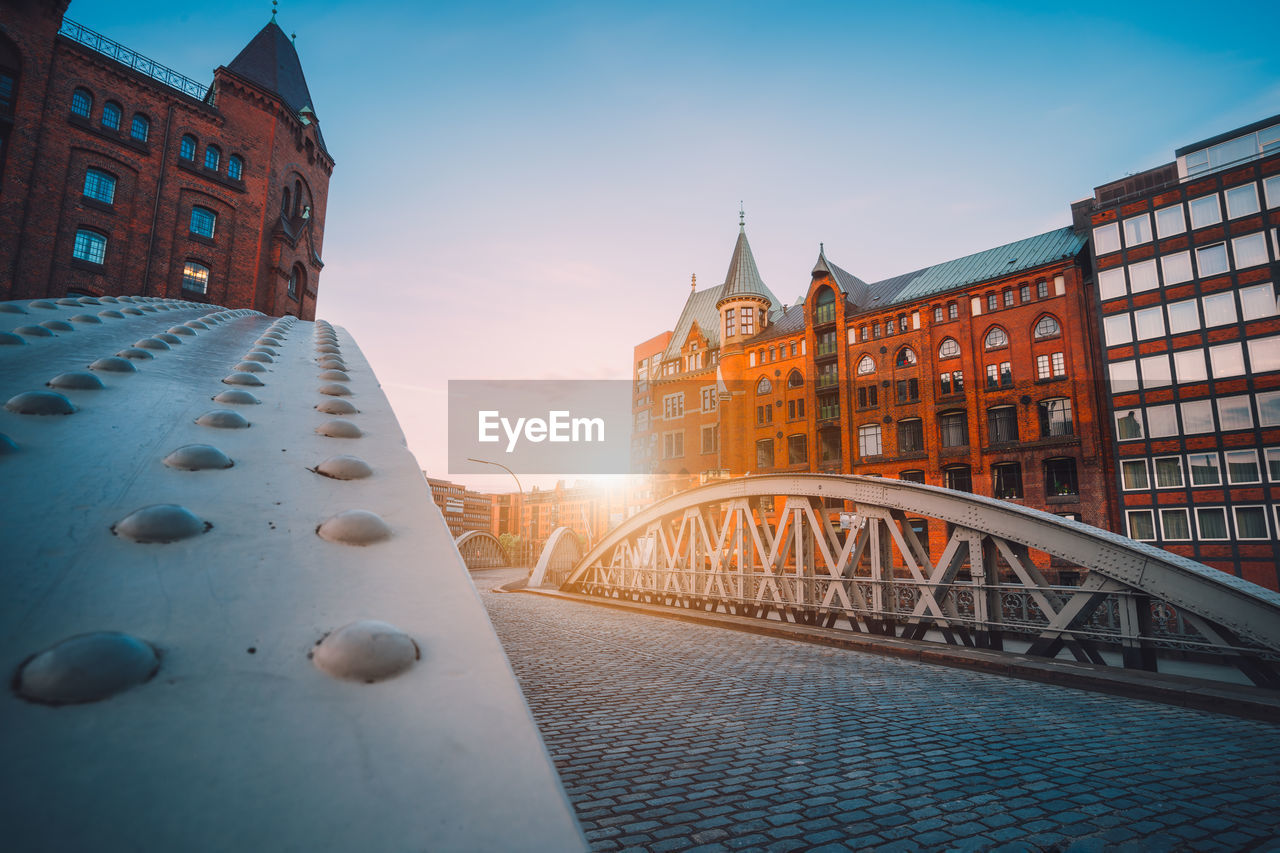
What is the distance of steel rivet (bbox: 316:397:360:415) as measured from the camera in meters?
2.56

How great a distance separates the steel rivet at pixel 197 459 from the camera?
5.78ft

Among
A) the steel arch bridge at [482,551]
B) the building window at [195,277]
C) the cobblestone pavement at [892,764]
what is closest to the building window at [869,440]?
the steel arch bridge at [482,551]

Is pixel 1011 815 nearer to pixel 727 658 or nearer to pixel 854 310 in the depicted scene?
pixel 727 658

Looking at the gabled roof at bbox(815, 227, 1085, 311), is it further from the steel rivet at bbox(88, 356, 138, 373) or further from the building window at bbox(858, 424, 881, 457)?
the steel rivet at bbox(88, 356, 138, 373)

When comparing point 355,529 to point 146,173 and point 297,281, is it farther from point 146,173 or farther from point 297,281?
point 297,281

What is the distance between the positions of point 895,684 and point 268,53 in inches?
1586

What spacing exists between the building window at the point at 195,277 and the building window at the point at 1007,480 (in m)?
40.4

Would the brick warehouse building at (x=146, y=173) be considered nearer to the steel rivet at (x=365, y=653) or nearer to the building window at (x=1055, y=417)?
the steel rivet at (x=365, y=653)

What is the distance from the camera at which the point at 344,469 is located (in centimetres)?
189

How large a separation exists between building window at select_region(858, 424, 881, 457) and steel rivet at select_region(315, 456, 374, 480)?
39401mm

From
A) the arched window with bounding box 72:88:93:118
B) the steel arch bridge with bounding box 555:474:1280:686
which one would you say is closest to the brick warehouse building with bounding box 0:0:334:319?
the arched window with bounding box 72:88:93:118

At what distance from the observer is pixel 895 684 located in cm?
803

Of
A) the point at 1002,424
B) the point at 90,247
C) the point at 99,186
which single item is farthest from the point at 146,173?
the point at 1002,424

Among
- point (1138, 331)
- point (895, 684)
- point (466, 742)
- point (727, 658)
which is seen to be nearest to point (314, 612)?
point (466, 742)
